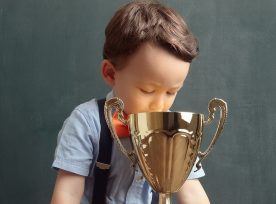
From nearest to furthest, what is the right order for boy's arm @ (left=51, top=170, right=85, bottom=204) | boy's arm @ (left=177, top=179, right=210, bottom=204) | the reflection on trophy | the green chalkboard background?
1. the reflection on trophy
2. boy's arm @ (left=51, top=170, right=85, bottom=204)
3. boy's arm @ (left=177, top=179, right=210, bottom=204)
4. the green chalkboard background

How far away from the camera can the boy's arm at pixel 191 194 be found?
978 mm

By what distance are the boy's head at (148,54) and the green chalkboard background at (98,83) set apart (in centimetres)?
27

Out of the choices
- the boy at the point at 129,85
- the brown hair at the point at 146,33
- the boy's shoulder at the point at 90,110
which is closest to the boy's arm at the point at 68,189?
the boy at the point at 129,85

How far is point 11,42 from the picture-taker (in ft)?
3.74

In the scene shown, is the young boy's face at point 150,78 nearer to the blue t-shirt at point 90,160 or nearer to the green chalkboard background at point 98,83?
the blue t-shirt at point 90,160

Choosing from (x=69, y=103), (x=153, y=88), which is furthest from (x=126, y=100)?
(x=69, y=103)

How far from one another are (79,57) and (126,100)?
0.30 m

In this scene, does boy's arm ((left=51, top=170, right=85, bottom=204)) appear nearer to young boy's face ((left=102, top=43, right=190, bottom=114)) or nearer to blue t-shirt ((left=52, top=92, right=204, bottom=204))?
blue t-shirt ((left=52, top=92, right=204, bottom=204))

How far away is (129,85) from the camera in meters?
0.87

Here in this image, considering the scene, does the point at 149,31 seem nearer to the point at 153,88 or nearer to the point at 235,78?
the point at 153,88

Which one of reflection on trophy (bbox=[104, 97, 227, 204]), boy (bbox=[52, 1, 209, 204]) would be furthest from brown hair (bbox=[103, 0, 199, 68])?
reflection on trophy (bbox=[104, 97, 227, 204])

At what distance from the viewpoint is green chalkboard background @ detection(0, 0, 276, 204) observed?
1.14 m

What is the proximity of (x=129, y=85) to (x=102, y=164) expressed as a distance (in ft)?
0.55

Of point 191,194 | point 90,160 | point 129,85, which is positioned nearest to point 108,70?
point 129,85
